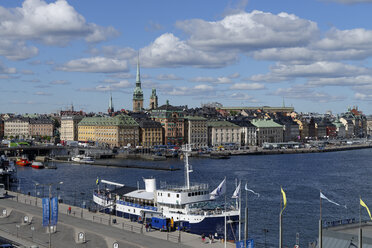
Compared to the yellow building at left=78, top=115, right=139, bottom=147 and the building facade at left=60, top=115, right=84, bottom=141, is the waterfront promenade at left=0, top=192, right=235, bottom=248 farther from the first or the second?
the building facade at left=60, top=115, right=84, bottom=141

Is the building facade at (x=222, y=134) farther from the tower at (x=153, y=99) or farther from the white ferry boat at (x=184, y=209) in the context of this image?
the white ferry boat at (x=184, y=209)

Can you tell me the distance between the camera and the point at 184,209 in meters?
37.9

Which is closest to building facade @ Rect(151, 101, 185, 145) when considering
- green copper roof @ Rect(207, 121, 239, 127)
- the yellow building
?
the yellow building

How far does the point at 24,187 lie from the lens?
6406cm

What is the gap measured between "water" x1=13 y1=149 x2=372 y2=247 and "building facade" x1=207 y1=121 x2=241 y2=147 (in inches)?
2118

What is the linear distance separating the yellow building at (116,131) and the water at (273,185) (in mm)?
34462

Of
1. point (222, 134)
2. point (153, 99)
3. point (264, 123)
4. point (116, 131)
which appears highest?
point (153, 99)

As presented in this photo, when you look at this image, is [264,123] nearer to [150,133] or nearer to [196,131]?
[196,131]

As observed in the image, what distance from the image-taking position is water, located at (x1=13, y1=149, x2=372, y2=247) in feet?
136

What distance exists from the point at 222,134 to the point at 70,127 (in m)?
43.9

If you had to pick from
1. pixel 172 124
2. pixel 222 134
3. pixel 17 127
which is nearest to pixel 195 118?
pixel 172 124

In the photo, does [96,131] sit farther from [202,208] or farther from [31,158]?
[202,208]

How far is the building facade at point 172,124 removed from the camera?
449 feet

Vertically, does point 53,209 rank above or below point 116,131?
below
